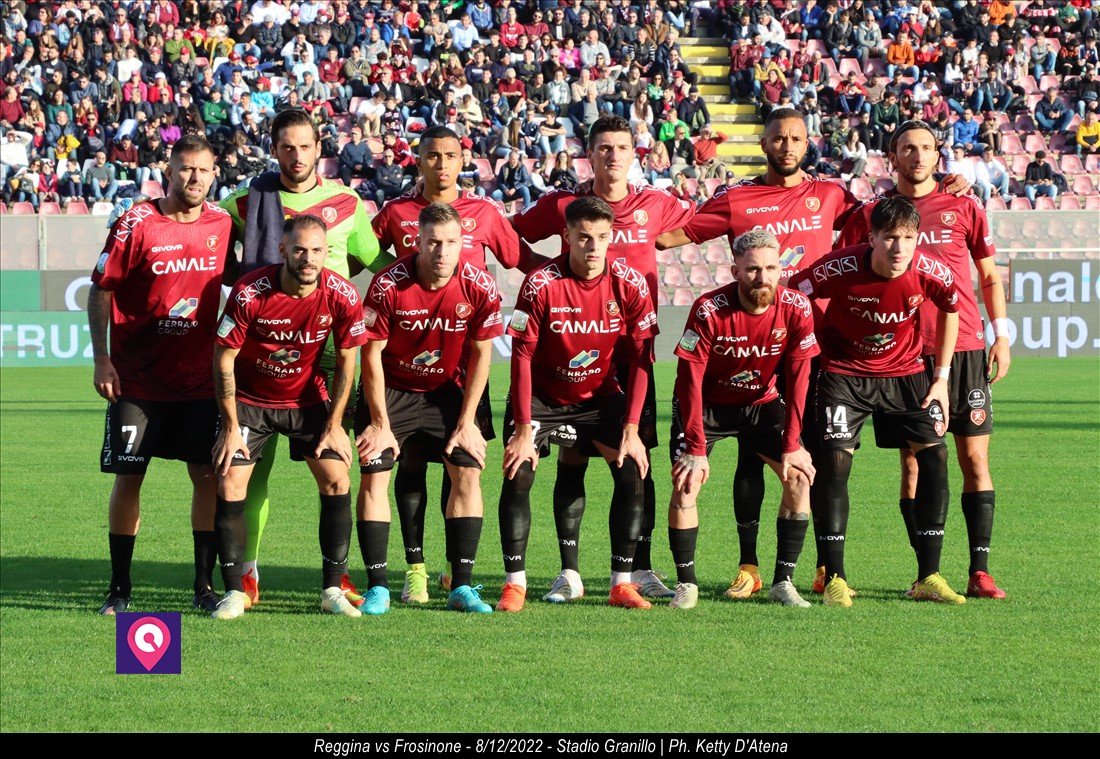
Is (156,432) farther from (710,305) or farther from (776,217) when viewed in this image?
(776,217)

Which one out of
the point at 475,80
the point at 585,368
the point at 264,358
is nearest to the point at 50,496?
the point at 264,358

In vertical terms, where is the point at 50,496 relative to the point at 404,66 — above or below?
below

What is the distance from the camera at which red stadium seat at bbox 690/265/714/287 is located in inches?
808

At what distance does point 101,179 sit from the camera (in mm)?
23266

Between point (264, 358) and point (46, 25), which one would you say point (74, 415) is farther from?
point (46, 25)

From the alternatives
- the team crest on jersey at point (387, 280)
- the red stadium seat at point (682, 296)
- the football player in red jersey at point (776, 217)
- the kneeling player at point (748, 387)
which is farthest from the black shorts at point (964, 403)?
the red stadium seat at point (682, 296)

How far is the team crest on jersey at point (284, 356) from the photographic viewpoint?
6.65m

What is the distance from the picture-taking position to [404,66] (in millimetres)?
27031

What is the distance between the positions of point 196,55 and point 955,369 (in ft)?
72.6

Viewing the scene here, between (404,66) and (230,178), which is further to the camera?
(404,66)

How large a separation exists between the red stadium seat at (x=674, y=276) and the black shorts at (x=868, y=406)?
1353 cm

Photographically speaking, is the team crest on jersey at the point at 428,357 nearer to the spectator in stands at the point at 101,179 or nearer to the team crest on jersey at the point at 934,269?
the team crest on jersey at the point at 934,269

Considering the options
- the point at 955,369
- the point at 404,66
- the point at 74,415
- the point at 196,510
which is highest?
the point at 404,66
